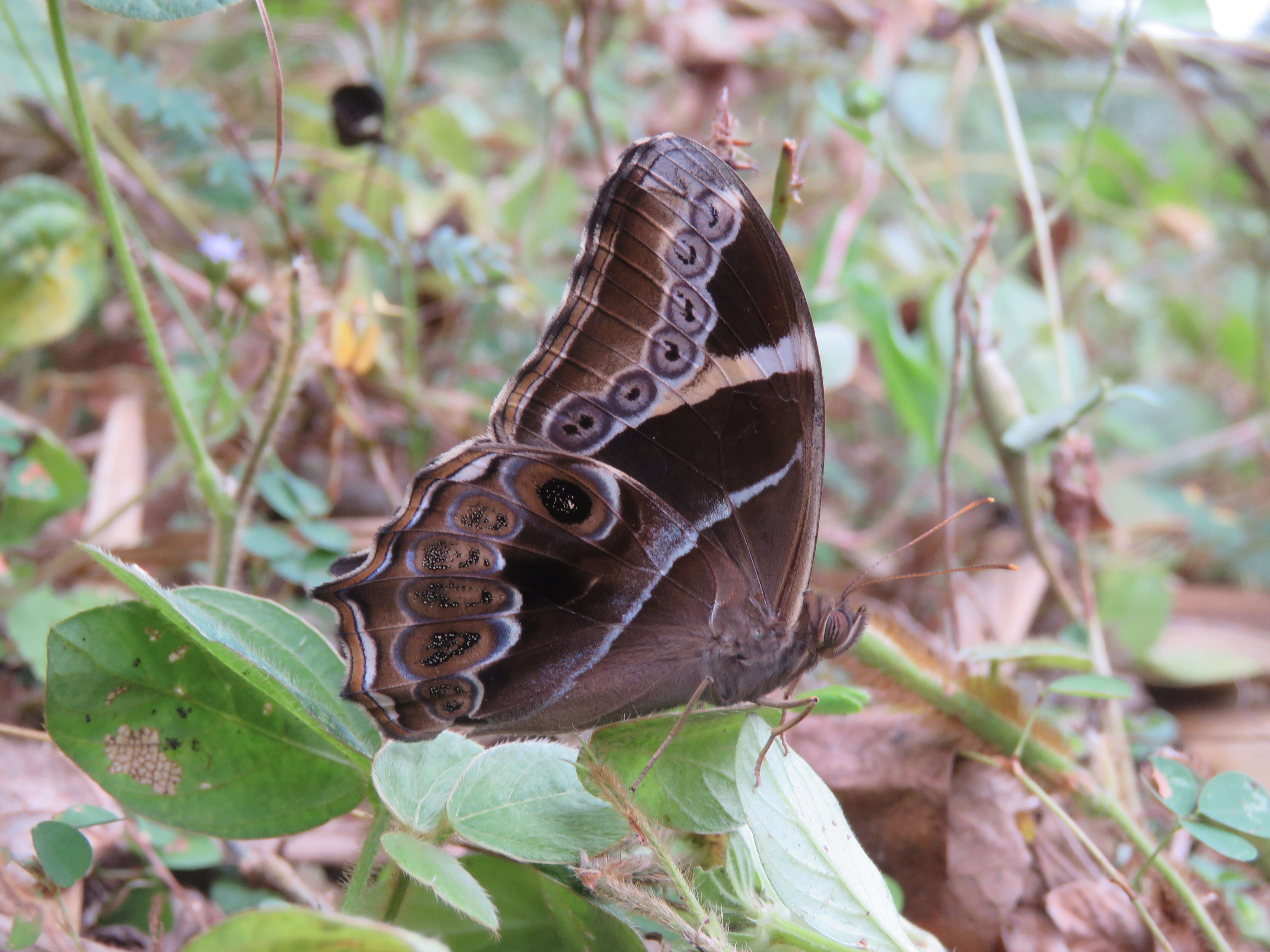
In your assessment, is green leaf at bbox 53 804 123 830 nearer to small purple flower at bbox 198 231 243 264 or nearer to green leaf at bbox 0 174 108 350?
small purple flower at bbox 198 231 243 264

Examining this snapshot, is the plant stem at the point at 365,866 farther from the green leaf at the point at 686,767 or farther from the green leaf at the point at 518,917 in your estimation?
the green leaf at the point at 686,767

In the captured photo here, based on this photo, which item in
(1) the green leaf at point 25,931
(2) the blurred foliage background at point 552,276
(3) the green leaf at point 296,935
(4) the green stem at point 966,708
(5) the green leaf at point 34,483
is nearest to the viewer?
(3) the green leaf at point 296,935

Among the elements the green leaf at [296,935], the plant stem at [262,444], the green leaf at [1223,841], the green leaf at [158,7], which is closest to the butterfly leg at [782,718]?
the green leaf at [296,935]

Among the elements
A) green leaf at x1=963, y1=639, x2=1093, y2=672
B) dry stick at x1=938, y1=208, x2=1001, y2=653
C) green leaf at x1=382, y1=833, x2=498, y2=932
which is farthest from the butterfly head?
green leaf at x1=382, y1=833, x2=498, y2=932

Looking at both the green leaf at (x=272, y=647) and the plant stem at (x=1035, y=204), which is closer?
the green leaf at (x=272, y=647)

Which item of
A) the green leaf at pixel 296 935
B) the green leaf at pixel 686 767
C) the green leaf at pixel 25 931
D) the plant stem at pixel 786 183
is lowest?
the green leaf at pixel 25 931

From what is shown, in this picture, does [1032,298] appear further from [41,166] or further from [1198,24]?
[41,166]

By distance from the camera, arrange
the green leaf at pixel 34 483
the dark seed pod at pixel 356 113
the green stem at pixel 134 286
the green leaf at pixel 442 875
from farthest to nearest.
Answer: the dark seed pod at pixel 356 113, the green leaf at pixel 34 483, the green stem at pixel 134 286, the green leaf at pixel 442 875

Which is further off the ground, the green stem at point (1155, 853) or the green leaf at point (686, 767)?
the green leaf at point (686, 767)
